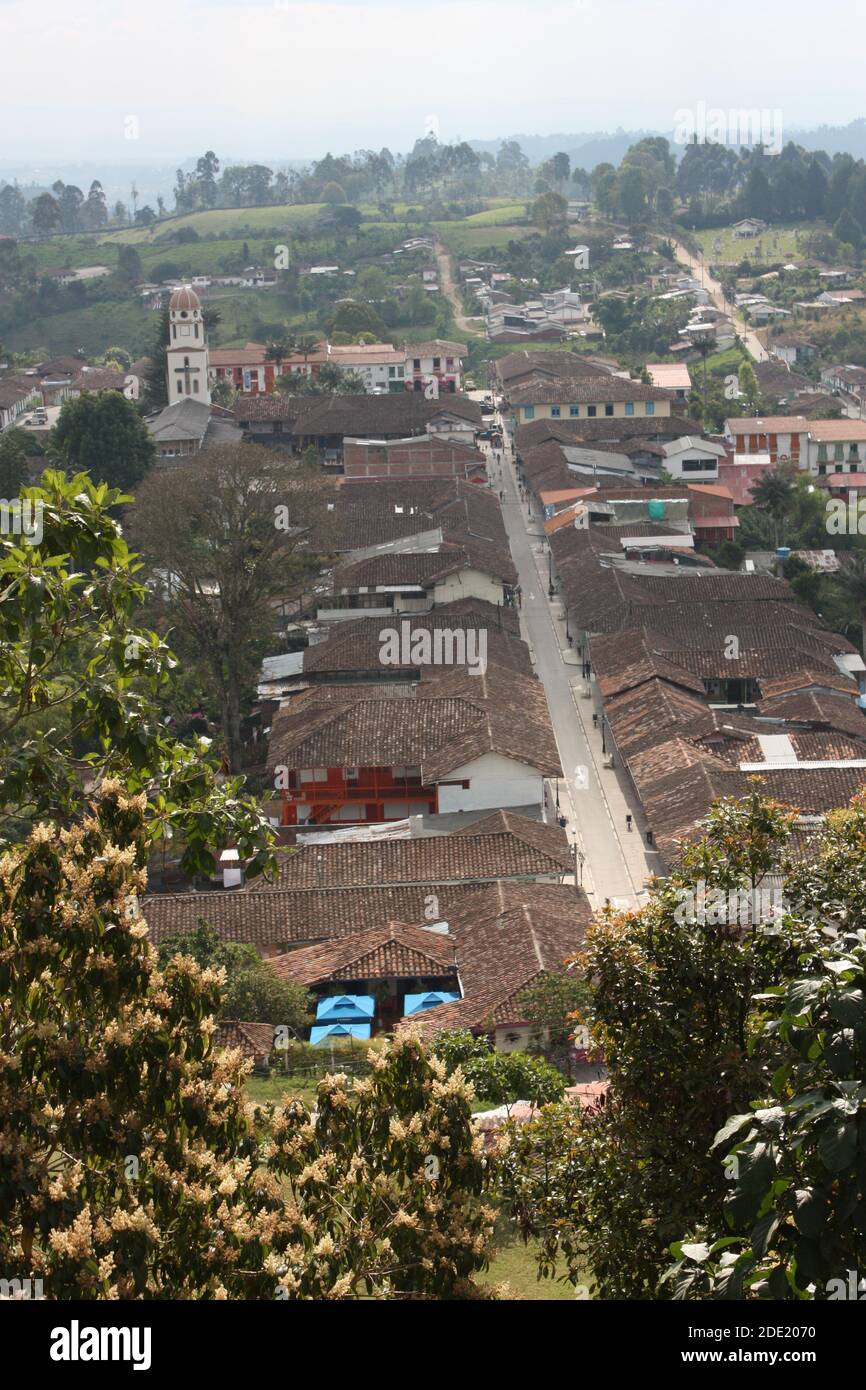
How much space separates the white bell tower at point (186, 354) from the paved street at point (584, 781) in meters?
23.2

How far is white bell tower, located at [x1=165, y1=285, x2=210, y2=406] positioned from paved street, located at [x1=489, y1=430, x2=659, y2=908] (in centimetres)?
2315

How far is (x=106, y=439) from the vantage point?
51.8 metres

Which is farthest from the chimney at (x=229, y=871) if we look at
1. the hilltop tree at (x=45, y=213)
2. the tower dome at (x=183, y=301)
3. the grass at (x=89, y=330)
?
the hilltop tree at (x=45, y=213)

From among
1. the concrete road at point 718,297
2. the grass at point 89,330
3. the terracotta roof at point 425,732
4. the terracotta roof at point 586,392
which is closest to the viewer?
the terracotta roof at point 425,732

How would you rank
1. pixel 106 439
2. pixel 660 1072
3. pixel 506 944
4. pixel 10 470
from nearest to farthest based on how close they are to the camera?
pixel 660 1072, pixel 506 944, pixel 10 470, pixel 106 439

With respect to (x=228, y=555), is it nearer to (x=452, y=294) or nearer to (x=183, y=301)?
(x=183, y=301)

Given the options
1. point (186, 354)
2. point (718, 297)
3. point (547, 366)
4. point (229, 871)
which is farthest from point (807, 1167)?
point (718, 297)

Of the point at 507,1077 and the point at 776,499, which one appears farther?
the point at 776,499

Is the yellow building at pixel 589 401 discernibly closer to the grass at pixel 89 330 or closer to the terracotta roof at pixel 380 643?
the terracotta roof at pixel 380 643

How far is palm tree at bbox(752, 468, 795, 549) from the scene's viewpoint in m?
48.1

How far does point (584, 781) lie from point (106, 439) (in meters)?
25.2

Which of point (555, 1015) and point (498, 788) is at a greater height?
point (498, 788)

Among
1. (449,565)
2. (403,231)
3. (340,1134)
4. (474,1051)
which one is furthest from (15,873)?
(403,231)

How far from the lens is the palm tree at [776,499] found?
48125 millimetres
